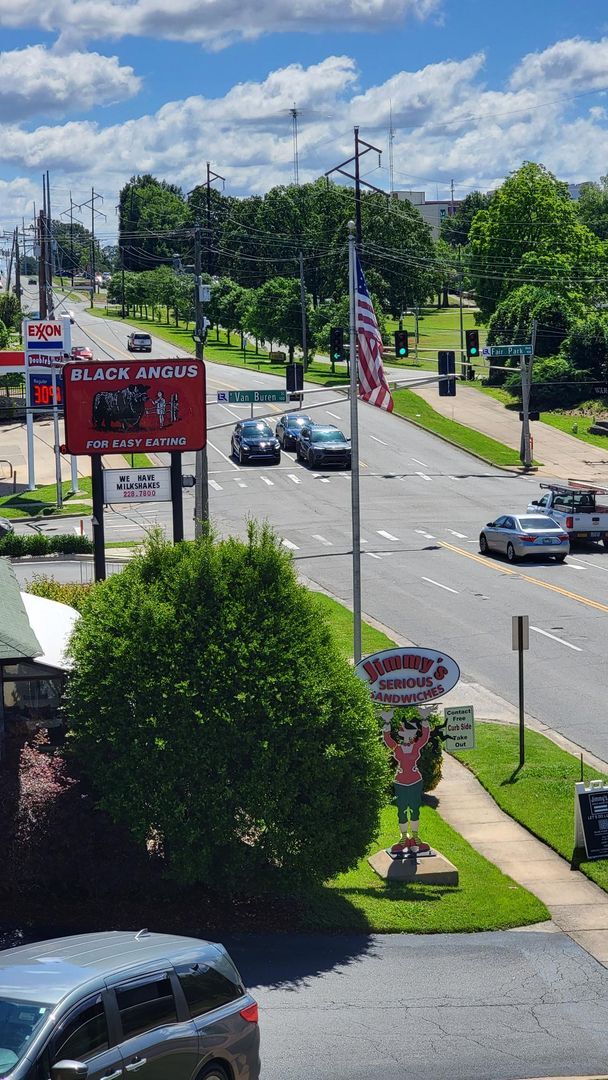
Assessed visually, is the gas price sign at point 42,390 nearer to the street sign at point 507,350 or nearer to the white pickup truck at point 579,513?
the street sign at point 507,350

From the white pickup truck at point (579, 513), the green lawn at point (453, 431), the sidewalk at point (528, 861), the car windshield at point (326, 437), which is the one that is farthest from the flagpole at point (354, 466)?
the green lawn at point (453, 431)

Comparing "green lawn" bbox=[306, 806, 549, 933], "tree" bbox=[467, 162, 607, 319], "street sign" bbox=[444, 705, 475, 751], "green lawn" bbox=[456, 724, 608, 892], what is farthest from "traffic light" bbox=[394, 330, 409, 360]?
"tree" bbox=[467, 162, 607, 319]

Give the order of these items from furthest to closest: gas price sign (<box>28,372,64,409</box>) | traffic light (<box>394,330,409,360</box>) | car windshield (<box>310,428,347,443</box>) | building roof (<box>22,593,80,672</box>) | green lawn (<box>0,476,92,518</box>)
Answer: car windshield (<box>310,428,347,443</box>) → gas price sign (<box>28,372,64,409</box>) → green lawn (<box>0,476,92,518</box>) → traffic light (<box>394,330,409,360</box>) → building roof (<box>22,593,80,672</box>)

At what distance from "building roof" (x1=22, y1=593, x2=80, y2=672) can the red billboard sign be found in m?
3.78

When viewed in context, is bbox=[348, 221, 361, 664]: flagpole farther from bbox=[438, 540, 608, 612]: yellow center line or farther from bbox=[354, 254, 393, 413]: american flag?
bbox=[438, 540, 608, 612]: yellow center line

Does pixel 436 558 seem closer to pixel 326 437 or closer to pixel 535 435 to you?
pixel 326 437

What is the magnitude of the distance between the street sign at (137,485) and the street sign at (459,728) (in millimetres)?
7545

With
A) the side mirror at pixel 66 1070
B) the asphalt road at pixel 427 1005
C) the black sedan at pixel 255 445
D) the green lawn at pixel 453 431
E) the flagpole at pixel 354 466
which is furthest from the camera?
the green lawn at pixel 453 431

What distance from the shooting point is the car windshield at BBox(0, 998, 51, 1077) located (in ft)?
25.2

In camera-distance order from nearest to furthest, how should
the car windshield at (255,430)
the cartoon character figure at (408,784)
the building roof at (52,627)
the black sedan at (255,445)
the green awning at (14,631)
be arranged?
1. the green awning at (14,631)
2. the building roof at (52,627)
3. the cartoon character figure at (408,784)
4. the black sedan at (255,445)
5. the car windshield at (255,430)

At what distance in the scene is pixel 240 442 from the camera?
61.6 metres

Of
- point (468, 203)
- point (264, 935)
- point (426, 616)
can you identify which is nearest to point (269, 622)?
point (264, 935)

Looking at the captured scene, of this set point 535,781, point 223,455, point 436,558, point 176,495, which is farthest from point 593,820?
point 223,455

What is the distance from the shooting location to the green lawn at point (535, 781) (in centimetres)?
1802
